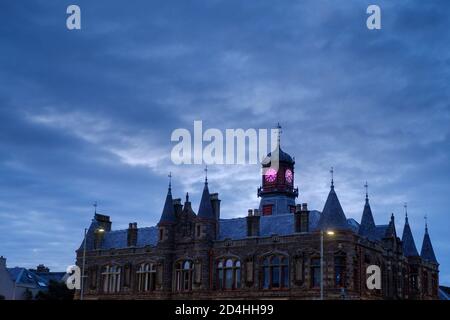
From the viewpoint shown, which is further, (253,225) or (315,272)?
(253,225)

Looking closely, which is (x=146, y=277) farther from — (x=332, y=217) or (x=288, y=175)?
(x=332, y=217)

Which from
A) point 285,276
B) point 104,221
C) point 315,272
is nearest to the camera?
point 315,272

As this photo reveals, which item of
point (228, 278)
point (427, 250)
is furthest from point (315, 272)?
point (427, 250)

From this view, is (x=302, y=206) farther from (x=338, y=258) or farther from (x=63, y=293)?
(x=63, y=293)

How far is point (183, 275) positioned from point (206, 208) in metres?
7.40

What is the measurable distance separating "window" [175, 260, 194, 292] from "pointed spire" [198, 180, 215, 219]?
202 inches

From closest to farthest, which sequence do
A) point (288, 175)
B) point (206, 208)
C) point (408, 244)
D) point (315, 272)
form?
point (315, 272) → point (206, 208) → point (408, 244) → point (288, 175)

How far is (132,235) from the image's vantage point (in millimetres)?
68938

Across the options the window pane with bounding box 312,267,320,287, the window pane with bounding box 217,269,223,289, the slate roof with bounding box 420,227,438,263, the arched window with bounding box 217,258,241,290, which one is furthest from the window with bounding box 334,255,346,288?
the slate roof with bounding box 420,227,438,263

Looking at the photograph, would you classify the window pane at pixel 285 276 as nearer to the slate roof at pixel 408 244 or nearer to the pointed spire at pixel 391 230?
the pointed spire at pixel 391 230

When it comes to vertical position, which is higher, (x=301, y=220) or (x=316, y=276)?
(x=301, y=220)

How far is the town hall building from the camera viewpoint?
54.5 meters

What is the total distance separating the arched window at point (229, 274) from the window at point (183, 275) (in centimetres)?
341

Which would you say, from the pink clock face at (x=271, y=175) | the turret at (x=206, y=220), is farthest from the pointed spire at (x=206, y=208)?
the pink clock face at (x=271, y=175)
